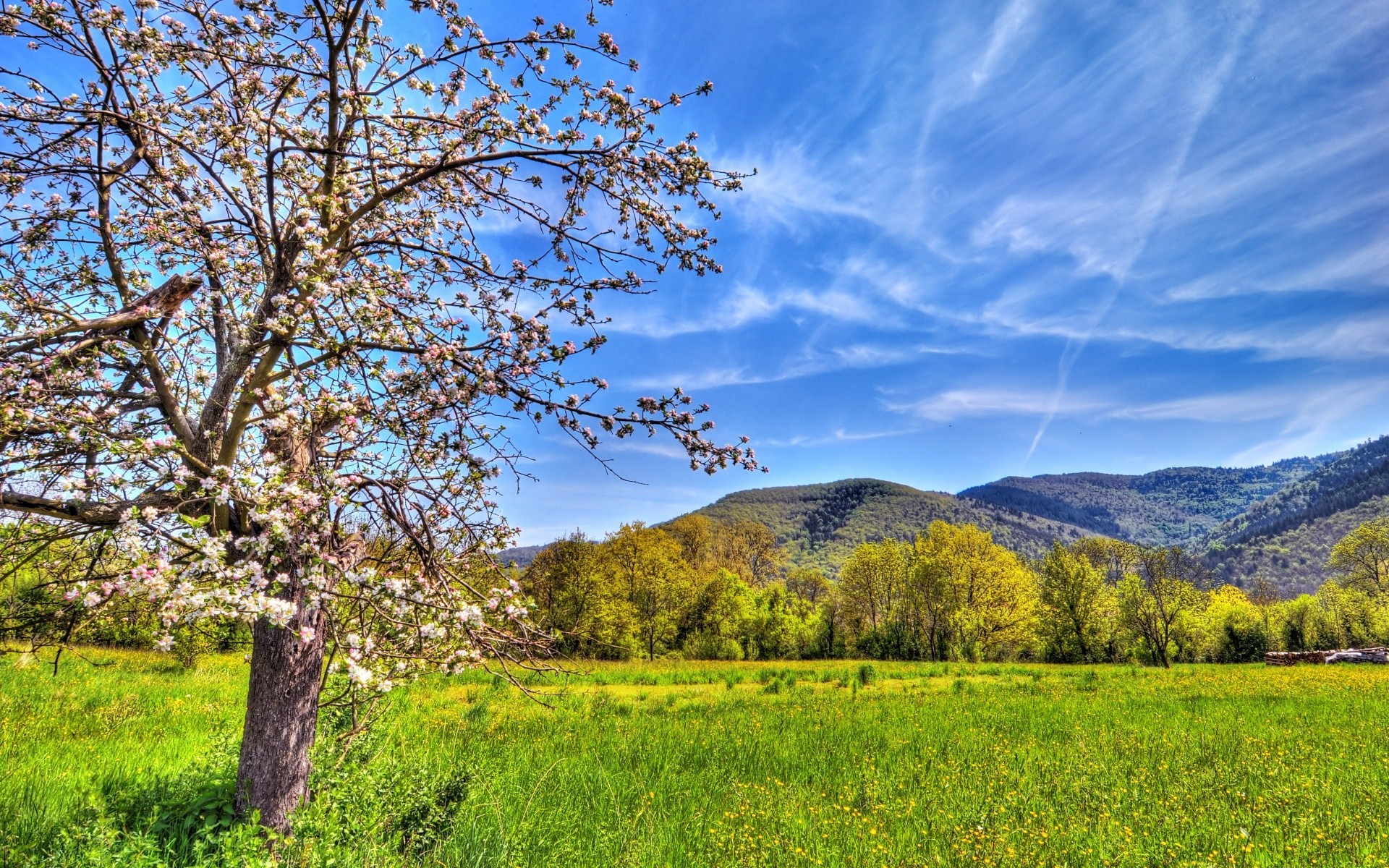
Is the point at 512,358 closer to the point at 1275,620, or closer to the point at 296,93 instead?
the point at 296,93

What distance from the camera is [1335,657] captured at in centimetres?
3603

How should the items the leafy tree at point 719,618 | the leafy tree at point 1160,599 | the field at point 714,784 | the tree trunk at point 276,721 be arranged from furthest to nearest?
the leafy tree at point 719,618
the leafy tree at point 1160,599
the field at point 714,784
the tree trunk at point 276,721

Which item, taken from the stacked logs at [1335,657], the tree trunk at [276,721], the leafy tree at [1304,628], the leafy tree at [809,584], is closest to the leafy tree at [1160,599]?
the stacked logs at [1335,657]

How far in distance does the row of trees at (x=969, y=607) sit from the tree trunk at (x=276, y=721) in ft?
102

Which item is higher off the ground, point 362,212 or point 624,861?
point 362,212

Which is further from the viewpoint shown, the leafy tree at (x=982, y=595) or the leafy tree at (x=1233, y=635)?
the leafy tree at (x=1233, y=635)

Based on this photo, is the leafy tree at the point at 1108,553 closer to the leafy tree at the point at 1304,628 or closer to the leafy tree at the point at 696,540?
the leafy tree at the point at 1304,628

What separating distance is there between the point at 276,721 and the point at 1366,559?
3204 inches

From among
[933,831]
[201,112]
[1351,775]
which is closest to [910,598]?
[1351,775]

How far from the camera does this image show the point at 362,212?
15.3ft

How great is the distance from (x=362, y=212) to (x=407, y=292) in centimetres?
74

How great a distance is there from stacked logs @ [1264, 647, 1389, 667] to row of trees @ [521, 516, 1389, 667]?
512 cm

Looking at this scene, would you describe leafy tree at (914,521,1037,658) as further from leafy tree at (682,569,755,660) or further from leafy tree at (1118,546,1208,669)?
leafy tree at (682,569,755,660)

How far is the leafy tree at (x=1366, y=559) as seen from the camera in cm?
4972
